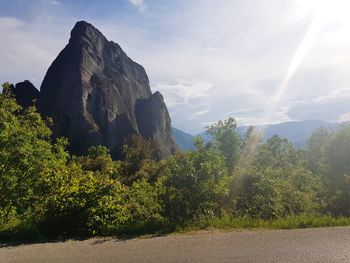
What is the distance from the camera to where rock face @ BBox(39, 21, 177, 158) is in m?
90.5

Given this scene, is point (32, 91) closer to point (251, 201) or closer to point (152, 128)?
point (152, 128)

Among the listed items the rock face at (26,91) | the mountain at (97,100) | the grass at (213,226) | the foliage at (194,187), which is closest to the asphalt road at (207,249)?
the grass at (213,226)

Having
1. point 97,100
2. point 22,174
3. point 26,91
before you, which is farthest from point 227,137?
point 26,91

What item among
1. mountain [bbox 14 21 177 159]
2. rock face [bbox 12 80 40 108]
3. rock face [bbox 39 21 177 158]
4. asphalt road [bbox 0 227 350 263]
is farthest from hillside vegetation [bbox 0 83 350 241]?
rock face [bbox 12 80 40 108]

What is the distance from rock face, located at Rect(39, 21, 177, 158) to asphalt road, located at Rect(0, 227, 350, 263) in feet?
264

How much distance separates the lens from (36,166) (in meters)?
12.9

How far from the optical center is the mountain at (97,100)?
90438mm

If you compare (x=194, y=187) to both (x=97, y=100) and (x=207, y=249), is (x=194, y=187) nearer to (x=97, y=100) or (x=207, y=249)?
(x=207, y=249)

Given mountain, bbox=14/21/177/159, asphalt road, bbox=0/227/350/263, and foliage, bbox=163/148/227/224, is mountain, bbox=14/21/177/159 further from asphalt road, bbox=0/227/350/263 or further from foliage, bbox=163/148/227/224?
asphalt road, bbox=0/227/350/263

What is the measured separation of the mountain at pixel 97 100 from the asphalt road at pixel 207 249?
7809 cm

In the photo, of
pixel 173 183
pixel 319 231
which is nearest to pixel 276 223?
pixel 319 231

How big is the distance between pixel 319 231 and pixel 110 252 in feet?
13.8

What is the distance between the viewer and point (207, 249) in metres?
7.77

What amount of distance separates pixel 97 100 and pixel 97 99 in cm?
26
